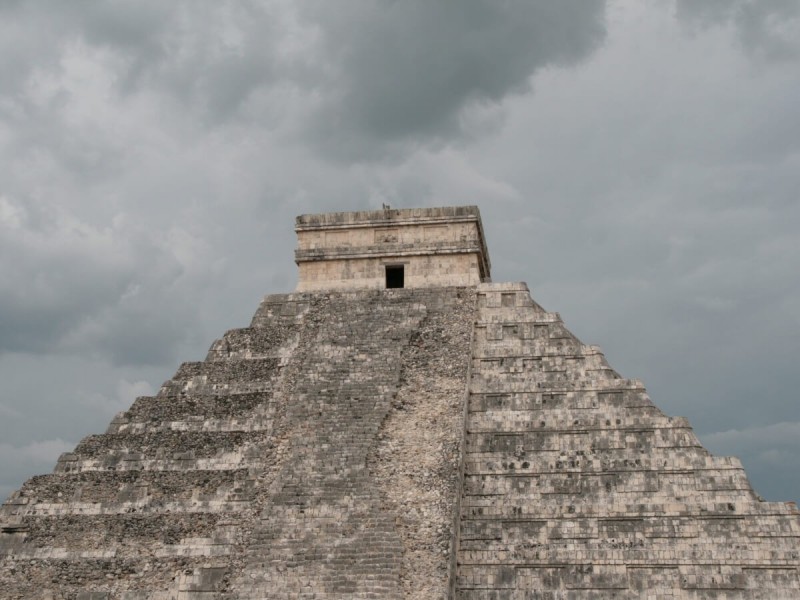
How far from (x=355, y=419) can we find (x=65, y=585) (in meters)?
5.00

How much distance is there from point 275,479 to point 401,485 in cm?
198

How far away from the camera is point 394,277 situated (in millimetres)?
19312

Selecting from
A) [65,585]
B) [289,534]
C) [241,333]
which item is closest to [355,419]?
[289,534]

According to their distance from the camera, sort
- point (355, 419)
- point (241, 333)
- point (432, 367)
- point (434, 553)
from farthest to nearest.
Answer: point (241, 333)
point (432, 367)
point (355, 419)
point (434, 553)

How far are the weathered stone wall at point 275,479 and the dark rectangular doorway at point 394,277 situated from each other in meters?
1.49

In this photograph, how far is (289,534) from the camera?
13.5 metres

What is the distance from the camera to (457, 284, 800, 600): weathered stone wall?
44.6 feet

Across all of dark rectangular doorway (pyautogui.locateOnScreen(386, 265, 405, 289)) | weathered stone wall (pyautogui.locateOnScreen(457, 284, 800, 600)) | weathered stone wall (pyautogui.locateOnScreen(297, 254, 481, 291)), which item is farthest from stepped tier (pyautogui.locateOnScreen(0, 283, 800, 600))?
dark rectangular doorway (pyautogui.locateOnScreen(386, 265, 405, 289))

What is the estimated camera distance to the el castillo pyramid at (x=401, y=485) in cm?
1344

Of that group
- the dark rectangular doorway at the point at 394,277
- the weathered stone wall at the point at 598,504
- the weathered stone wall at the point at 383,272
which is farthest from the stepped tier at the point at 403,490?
the dark rectangular doorway at the point at 394,277

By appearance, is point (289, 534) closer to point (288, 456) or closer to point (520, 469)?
point (288, 456)

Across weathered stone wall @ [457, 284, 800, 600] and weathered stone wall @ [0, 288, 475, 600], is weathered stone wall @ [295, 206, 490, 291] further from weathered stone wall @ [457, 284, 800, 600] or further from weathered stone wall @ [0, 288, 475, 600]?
weathered stone wall @ [457, 284, 800, 600]

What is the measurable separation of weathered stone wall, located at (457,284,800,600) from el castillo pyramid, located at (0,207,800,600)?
0.09 ft

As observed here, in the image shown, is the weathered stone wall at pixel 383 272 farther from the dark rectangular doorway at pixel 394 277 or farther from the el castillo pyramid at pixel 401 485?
the el castillo pyramid at pixel 401 485
